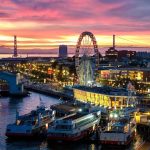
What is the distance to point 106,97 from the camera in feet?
57.3

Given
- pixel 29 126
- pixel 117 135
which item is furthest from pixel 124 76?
pixel 117 135

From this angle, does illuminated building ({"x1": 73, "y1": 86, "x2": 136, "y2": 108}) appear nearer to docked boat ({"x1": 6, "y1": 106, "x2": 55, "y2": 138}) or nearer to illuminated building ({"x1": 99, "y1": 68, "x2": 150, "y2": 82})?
docked boat ({"x1": 6, "y1": 106, "x2": 55, "y2": 138})

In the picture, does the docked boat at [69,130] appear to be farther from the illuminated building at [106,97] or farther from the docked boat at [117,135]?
the illuminated building at [106,97]

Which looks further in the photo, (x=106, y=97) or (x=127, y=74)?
(x=127, y=74)

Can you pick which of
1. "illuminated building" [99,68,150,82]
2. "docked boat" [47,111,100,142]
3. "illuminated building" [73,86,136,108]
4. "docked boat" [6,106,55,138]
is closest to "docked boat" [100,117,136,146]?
"docked boat" [47,111,100,142]

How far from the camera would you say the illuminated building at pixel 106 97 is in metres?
16.8

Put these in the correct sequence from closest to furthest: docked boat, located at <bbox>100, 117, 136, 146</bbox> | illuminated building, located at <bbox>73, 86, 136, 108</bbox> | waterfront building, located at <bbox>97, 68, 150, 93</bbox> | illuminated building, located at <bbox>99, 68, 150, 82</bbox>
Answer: docked boat, located at <bbox>100, 117, 136, 146</bbox> < illuminated building, located at <bbox>73, 86, 136, 108</bbox> < waterfront building, located at <bbox>97, 68, 150, 93</bbox> < illuminated building, located at <bbox>99, 68, 150, 82</bbox>

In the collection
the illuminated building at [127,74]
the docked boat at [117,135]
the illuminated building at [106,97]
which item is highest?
the illuminated building at [127,74]

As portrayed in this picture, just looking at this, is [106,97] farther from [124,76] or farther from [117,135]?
[124,76]

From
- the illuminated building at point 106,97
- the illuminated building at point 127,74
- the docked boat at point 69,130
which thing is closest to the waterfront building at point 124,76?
the illuminated building at point 127,74

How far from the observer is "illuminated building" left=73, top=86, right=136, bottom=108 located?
16.8 meters

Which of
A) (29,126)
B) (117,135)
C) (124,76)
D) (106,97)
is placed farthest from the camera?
(124,76)

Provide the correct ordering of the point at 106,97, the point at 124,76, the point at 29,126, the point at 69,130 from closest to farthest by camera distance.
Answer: the point at 69,130 < the point at 29,126 < the point at 106,97 < the point at 124,76

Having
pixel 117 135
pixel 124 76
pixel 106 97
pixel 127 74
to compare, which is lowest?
pixel 117 135
